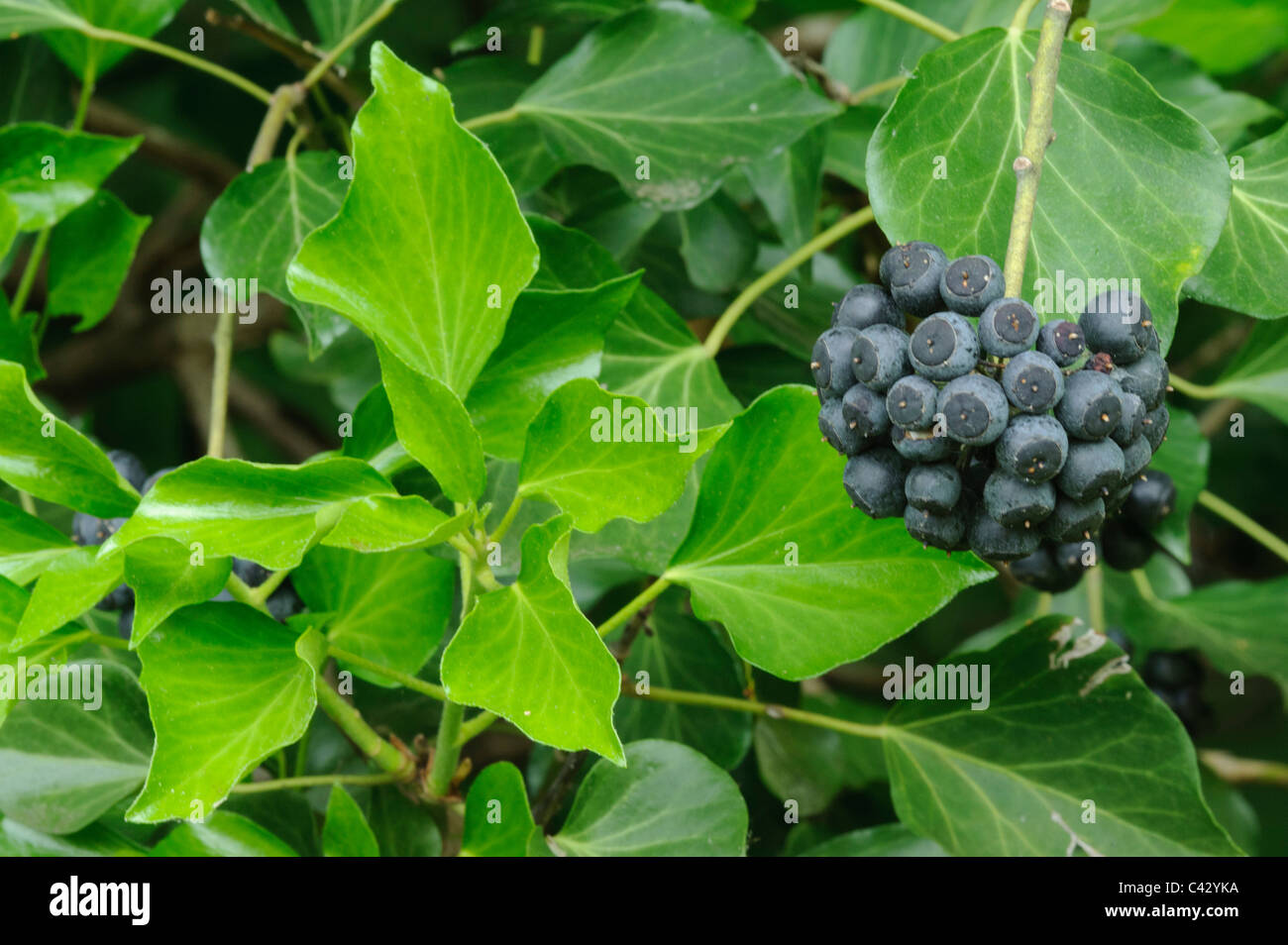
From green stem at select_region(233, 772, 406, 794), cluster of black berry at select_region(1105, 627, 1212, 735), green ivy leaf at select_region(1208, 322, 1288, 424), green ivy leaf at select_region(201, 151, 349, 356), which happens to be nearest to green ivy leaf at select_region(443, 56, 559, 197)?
green ivy leaf at select_region(201, 151, 349, 356)

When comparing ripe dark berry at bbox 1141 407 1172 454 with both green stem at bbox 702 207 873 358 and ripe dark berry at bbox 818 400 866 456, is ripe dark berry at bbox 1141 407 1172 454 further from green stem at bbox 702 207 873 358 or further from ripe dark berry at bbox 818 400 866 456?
green stem at bbox 702 207 873 358

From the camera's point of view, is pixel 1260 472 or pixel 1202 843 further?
pixel 1260 472

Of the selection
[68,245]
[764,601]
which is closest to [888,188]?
Answer: [764,601]

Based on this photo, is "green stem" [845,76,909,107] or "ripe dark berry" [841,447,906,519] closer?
"ripe dark berry" [841,447,906,519]

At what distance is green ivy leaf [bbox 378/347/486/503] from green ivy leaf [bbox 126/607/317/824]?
12cm

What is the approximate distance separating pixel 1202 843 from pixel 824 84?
2.11ft

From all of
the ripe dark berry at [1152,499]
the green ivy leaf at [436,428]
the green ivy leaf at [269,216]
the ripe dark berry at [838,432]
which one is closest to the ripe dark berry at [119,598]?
the green ivy leaf at [269,216]

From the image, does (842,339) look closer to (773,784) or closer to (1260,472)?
(773,784)

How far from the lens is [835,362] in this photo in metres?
0.56

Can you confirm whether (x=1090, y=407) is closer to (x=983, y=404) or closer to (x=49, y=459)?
(x=983, y=404)

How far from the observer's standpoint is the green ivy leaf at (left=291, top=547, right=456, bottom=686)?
0.74 m

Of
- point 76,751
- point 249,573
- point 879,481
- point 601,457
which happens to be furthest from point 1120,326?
point 76,751

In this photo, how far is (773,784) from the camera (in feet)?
3.16

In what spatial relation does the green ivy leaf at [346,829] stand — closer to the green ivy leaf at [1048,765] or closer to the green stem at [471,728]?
the green stem at [471,728]
